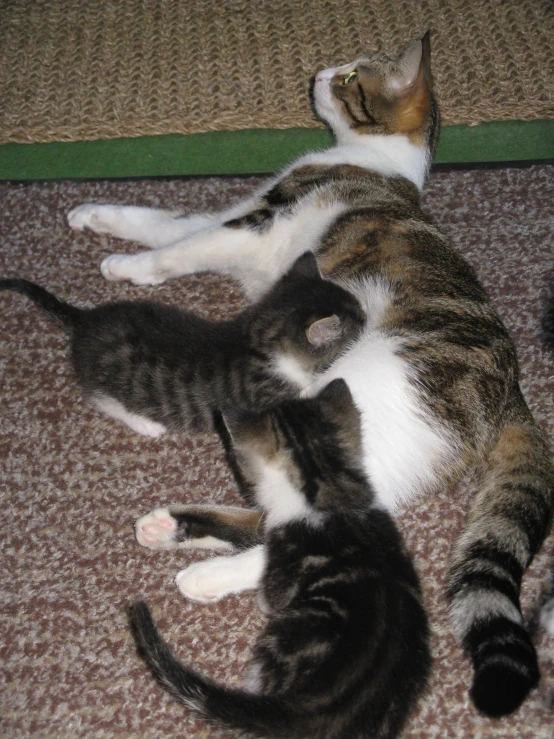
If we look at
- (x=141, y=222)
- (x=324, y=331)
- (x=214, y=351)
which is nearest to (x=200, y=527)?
(x=214, y=351)

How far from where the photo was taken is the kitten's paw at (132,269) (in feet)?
6.01

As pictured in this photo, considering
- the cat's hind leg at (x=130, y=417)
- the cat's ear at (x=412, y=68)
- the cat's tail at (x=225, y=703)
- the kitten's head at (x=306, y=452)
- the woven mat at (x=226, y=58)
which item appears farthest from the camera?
the woven mat at (x=226, y=58)

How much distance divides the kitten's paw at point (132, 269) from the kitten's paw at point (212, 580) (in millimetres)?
770

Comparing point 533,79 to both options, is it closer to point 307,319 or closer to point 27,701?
point 307,319

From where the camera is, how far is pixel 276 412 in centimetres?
134

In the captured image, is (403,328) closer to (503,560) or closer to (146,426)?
A: (503,560)

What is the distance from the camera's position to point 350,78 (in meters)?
1.93

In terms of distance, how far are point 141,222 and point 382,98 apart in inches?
28.6

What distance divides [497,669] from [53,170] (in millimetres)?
1791

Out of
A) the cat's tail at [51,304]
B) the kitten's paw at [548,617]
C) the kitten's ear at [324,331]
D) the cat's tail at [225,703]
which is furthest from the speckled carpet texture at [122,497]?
the kitten's ear at [324,331]

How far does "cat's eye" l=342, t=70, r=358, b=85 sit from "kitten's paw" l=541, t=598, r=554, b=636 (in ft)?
4.58

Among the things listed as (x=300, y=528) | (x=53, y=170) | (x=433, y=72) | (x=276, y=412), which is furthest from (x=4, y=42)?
(x=300, y=528)

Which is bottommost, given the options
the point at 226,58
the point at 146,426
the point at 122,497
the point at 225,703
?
the point at 122,497

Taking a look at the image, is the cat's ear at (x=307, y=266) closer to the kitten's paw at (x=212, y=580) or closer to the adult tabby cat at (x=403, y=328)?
the adult tabby cat at (x=403, y=328)
